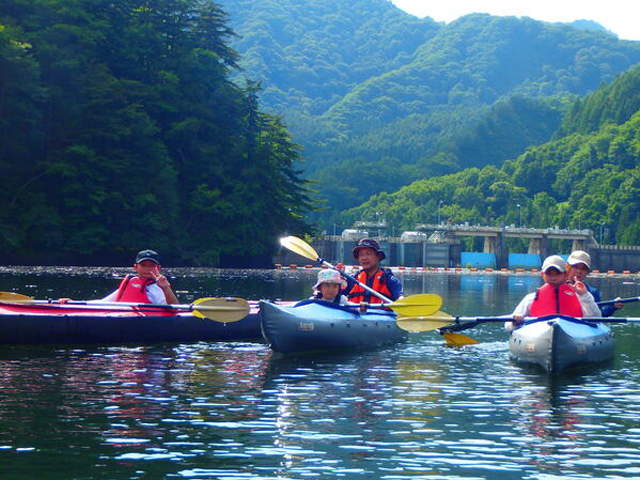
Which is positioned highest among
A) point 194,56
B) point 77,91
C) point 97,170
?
point 194,56

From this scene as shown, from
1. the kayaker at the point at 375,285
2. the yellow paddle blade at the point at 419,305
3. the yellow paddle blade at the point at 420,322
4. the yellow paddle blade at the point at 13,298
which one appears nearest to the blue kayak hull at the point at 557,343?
the yellow paddle blade at the point at 420,322

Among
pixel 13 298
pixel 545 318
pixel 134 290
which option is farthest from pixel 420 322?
pixel 13 298

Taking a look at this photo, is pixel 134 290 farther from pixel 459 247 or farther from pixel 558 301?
pixel 459 247

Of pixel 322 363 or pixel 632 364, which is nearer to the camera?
pixel 322 363

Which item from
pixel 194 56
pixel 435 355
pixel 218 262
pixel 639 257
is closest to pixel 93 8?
pixel 194 56

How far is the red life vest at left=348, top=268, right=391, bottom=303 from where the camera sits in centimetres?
2453

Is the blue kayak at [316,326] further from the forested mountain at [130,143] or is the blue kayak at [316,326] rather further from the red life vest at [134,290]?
the forested mountain at [130,143]

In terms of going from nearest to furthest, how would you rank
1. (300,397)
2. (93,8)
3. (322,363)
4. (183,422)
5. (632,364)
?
(183,422) → (300,397) → (322,363) → (632,364) → (93,8)

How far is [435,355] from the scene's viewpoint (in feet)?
78.1

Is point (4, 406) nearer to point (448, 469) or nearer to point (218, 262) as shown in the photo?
point (448, 469)

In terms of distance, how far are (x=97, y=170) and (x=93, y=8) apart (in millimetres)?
16190

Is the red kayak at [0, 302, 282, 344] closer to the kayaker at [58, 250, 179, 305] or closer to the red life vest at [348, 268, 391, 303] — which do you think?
the kayaker at [58, 250, 179, 305]

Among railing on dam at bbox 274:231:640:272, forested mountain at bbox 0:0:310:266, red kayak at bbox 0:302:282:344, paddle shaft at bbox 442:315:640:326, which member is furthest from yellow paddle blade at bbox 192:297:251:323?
railing on dam at bbox 274:231:640:272

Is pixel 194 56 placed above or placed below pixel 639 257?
above
